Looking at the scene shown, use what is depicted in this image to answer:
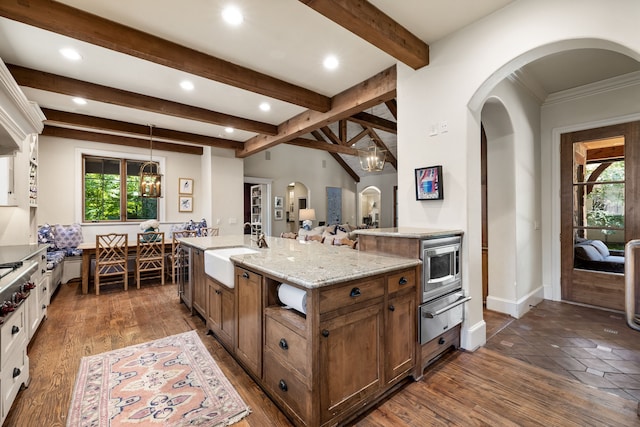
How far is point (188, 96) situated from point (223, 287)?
3.04 meters

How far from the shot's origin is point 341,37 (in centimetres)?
270

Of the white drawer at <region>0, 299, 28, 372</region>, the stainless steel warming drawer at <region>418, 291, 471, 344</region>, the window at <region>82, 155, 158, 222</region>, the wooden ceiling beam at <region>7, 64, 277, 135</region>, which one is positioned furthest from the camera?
the window at <region>82, 155, 158, 222</region>

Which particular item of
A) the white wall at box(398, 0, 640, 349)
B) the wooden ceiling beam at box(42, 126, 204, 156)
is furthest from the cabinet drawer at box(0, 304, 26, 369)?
the wooden ceiling beam at box(42, 126, 204, 156)

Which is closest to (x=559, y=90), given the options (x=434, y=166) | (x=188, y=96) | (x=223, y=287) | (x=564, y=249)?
(x=564, y=249)

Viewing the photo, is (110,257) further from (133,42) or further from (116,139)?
(133,42)

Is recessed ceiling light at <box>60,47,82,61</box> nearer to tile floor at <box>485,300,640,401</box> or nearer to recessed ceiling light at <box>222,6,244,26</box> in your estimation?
recessed ceiling light at <box>222,6,244,26</box>

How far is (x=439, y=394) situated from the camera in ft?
6.39

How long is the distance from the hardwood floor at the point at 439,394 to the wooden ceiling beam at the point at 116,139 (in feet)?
13.7

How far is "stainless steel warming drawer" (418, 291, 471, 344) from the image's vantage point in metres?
2.12

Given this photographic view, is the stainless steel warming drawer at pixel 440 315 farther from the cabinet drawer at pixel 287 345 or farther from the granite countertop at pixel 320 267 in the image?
the cabinet drawer at pixel 287 345

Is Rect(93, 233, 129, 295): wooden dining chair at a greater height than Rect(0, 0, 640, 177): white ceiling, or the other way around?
Rect(0, 0, 640, 177): white ceiling

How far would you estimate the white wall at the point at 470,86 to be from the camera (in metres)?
1.92

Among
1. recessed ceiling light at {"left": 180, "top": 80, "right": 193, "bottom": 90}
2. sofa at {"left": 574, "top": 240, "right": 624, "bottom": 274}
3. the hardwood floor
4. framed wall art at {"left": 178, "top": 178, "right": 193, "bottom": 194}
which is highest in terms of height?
recessed ceiling light at {"left": 180, "top": 80, "right": 193, "bottom": 90}

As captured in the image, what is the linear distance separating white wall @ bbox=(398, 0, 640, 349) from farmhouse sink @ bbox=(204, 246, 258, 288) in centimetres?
184
